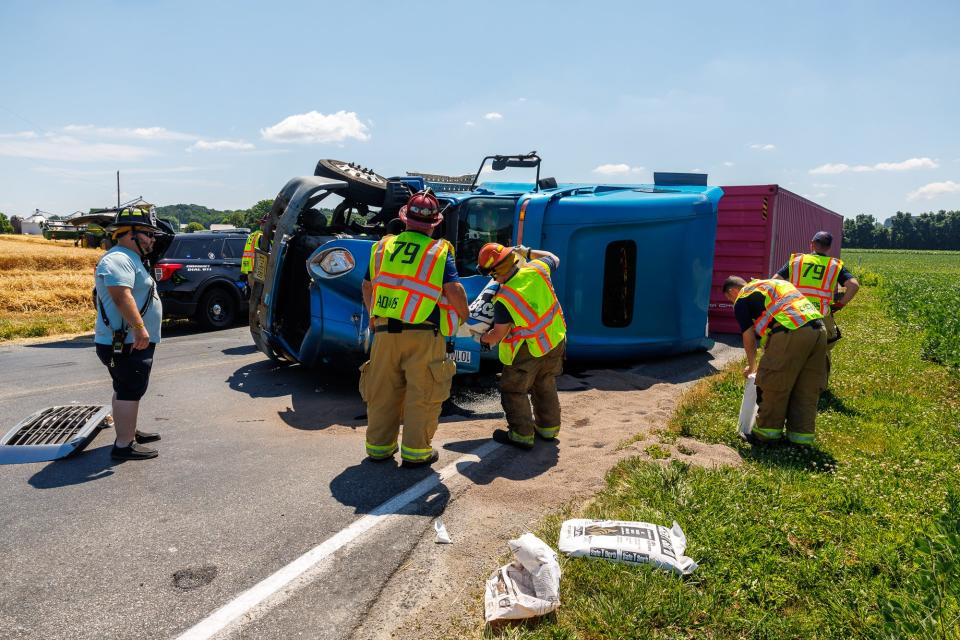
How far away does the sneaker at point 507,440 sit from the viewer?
4.96m

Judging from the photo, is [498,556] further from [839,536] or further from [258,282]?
[258,282]

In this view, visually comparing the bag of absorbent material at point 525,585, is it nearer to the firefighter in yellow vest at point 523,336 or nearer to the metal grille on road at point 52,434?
the firefighter in yellow vest at point 523,336

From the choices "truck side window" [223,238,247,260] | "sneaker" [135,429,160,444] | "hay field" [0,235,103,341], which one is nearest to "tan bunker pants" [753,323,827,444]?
"sneaker" [135,429,160,444]

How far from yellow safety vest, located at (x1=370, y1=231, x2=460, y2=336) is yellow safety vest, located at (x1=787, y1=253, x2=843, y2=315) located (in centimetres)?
434

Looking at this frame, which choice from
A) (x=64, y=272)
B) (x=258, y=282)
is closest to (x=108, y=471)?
(x=258, y=282)

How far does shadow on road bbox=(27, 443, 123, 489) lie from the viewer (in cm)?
417

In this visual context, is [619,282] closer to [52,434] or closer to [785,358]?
[785,358]

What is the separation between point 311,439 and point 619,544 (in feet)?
9.39

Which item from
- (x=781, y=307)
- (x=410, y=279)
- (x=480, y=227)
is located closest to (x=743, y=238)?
(x=480, y=227)

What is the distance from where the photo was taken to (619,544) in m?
3.20

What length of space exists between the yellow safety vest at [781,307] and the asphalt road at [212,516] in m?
2.43

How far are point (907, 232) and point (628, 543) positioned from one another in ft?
388

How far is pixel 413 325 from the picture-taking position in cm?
438

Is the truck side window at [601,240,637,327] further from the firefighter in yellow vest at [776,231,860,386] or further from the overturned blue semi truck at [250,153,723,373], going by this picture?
the firefighter in yellow vest at [776,231,860,386]
